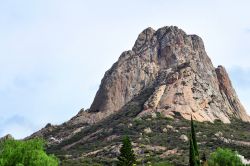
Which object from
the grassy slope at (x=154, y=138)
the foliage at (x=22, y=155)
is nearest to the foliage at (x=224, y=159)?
the grassy slope at (x=154, y=138)

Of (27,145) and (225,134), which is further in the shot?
(225,134)

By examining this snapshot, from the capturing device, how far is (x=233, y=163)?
365 ft

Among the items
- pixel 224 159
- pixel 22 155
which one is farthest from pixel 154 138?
pixel 22 155

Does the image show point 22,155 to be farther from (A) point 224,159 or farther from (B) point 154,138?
(B) point 154,138

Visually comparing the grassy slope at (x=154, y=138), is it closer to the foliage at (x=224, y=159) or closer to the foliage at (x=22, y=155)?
the foliage at (x=224, y=159)

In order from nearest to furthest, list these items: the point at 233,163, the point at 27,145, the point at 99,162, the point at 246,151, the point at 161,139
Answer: the point at 27,145, the point at 233,163, the point at 99,162, the point at 246,151, the point at 161,139

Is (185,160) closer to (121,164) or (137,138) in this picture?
(137,138)

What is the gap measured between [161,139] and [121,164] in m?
87.7

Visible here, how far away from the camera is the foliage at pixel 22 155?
71562mm

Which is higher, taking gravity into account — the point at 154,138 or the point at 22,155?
the point at 154,138

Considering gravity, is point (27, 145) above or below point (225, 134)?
below

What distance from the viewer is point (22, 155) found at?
72.9 metres

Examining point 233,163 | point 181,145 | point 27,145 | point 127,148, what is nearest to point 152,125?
point 181,145

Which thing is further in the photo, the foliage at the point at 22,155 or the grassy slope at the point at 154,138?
the grassy slope at the point at 154,138
